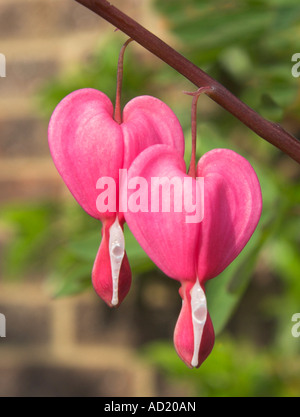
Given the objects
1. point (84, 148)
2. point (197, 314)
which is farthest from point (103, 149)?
point (197, 314)

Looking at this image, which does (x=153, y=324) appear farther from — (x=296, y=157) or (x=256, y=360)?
(x=296, y=157)

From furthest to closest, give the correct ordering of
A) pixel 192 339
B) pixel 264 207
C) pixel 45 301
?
pixel 45 301
pixel 264 207
pixel 192 339

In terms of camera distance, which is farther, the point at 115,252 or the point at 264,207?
the point at 264,207

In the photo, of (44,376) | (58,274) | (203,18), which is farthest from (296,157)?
(44,376)

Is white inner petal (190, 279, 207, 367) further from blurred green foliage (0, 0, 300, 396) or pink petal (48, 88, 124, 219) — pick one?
blurred green foliage (0, 0, 300, 396)

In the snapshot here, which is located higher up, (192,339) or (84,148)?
(84,148)

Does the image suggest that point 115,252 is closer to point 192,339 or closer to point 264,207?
point 192,339

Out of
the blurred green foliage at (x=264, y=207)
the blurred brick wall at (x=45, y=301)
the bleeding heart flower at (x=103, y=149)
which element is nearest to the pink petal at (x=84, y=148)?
the bleeding heart flower at (x=103, y=149)

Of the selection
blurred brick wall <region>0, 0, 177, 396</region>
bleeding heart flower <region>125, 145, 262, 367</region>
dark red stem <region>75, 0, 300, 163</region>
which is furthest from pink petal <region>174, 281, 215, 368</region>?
blurred brick wall <region>0, 0, 177, 396</region>
